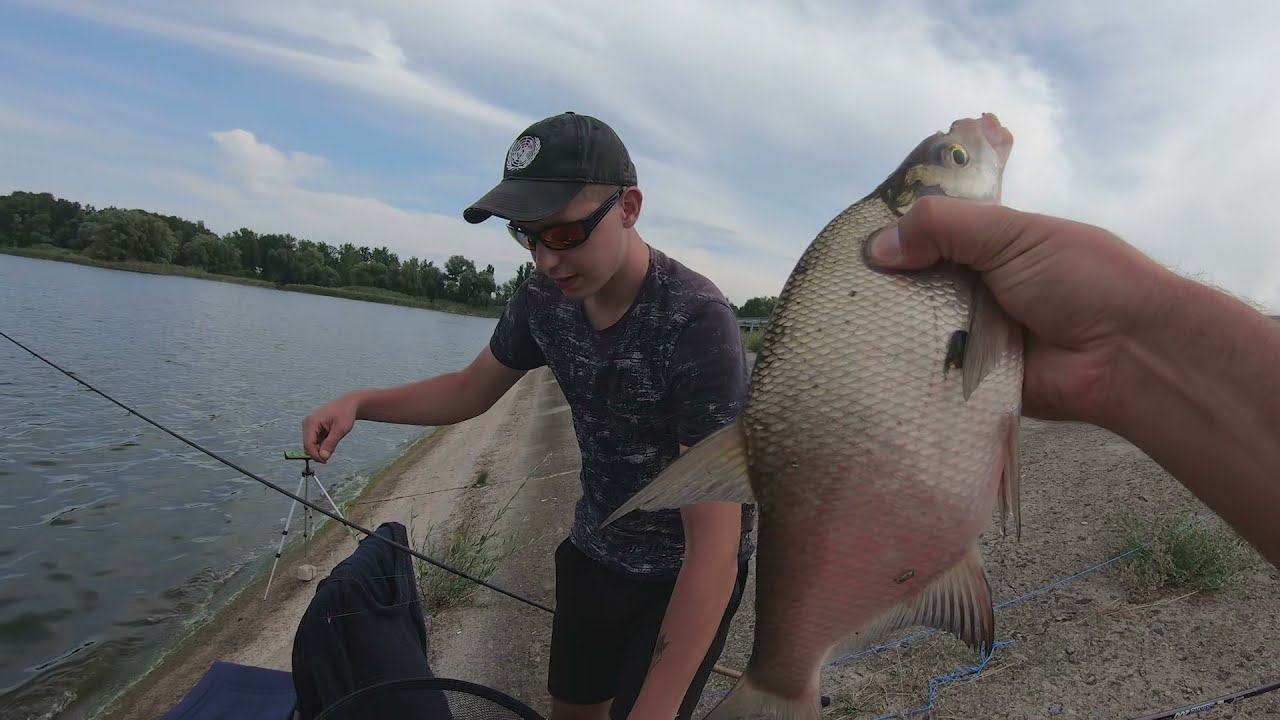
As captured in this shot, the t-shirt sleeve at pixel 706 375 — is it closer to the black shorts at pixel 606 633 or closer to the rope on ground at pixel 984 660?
the black shorts at pixel 606 633

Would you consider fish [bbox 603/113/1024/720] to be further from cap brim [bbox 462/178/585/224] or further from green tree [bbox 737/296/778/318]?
green tree [bbox 737/296/778/318]

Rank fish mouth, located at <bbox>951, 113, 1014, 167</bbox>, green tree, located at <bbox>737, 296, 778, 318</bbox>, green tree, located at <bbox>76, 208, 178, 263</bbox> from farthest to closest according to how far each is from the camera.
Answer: green tree, located at <bbox>76, 208, 178, 263</bbox> < green tree, located at <bbox>737, 296, 778, 318</bbox> < fish mouth, located at <bbox>951, 113, 1014, 167</bbox>

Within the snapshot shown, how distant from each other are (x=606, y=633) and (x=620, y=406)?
954 millimetres

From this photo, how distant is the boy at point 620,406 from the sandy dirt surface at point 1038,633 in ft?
5.05

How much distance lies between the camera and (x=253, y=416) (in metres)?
15.0

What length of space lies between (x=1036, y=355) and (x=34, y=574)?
9.87 metres

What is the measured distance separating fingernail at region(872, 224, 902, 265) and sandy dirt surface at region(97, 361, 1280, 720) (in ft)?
9.11

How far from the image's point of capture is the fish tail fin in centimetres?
138

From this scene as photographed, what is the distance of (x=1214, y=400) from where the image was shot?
1.09 metres

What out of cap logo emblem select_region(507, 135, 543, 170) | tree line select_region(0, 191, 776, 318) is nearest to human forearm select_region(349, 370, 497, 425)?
cap logo emblem select_region(507, 135, 543, 170)

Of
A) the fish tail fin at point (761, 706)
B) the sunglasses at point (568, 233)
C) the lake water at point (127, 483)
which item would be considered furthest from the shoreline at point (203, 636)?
the fish tail fin at point (761, 706)

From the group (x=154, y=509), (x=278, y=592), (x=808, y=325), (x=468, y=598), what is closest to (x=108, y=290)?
(x=154, y=509)

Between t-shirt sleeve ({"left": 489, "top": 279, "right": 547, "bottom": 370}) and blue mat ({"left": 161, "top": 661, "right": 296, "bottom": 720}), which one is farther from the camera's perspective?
blue mat ({"left": 161, "top": 661, "right": 296, "bottom": 720})

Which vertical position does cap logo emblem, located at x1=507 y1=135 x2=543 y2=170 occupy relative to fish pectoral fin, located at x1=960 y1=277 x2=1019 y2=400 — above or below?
above
